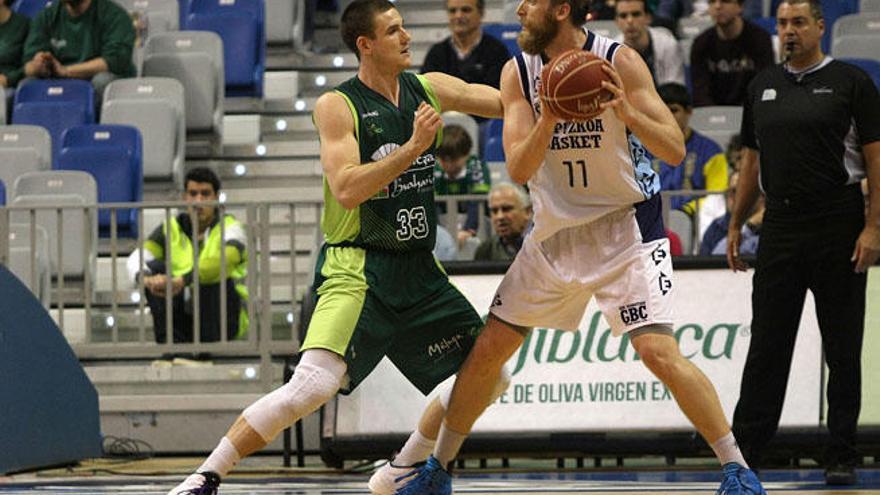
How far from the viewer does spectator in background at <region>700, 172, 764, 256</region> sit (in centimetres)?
1013

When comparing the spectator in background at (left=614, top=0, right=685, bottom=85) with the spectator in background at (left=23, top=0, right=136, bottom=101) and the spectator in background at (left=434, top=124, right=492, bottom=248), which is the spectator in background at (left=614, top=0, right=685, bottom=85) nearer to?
the spectator in background at (left=434, top=124, right=492, bottom=248)

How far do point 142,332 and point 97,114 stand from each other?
3.78m

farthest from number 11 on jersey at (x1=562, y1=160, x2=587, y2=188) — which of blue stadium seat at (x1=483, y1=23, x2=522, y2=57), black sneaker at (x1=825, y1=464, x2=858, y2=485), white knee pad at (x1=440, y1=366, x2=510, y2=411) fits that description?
blue stadium seat at (x1=483, y1=23, x2=522, y2=57)

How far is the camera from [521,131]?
681 cm

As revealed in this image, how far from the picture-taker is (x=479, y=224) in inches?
417

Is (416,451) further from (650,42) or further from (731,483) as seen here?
(650,42)

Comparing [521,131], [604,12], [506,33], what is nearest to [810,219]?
[521,131]

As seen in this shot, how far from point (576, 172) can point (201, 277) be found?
4422 mm

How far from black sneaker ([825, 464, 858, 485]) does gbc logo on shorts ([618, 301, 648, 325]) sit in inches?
89.0

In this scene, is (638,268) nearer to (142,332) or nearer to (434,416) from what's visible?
(434,416)

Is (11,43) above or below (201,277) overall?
above

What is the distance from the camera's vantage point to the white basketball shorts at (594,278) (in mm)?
6863

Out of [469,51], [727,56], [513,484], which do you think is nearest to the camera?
[513,484]

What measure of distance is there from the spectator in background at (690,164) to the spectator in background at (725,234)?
894 millimetres
